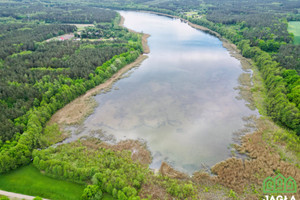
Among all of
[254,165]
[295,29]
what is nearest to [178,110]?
[254,165]

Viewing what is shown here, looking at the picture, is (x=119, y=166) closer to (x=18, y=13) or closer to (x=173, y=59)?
(x=173, y=59)

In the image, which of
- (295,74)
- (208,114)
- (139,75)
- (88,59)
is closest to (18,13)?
(88,59)

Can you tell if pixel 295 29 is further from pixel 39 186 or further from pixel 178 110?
pixel 39 186

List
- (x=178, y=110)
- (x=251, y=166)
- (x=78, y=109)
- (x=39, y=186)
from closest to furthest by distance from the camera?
(x=39, y=186)
(x=251, y=166)
(x=78, y=109)
(x=178, y=110)

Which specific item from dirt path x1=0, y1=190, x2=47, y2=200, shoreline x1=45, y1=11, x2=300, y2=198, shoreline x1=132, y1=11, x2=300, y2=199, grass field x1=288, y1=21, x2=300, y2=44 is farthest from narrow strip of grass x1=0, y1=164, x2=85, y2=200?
grass field x1=288, y1=21, x2=300, y2=44

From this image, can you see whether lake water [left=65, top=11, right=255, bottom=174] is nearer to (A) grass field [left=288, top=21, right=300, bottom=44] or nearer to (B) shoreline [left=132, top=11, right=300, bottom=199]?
(B) shoreline [left=132, top=11, right=300, bottom=199]

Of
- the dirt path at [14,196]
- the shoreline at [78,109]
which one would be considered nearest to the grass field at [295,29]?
the shoreline at [78,109]

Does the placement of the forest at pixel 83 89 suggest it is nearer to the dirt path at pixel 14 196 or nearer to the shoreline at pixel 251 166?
the shoreline at pixel 251 166
